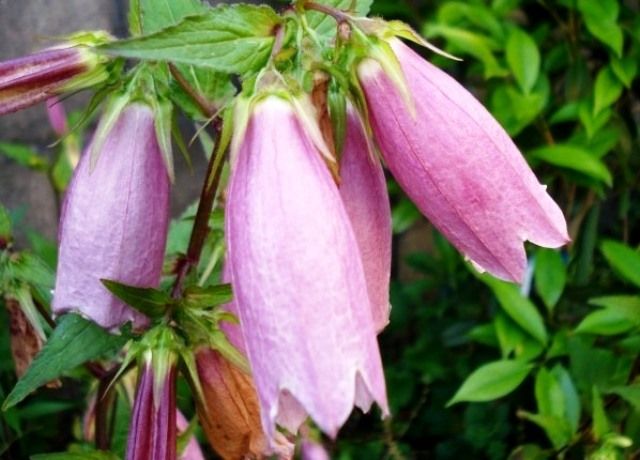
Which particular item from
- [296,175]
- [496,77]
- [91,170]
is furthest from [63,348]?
[496,77]

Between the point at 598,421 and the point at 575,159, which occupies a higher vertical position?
the point at 575,159

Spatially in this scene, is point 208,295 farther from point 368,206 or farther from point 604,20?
point 604,20

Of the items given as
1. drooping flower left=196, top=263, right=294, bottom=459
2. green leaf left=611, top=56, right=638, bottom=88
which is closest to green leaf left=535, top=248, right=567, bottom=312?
green leaf left=611, top=56, right=638, bottom=88

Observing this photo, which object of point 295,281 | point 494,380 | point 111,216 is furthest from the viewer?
point 494,380

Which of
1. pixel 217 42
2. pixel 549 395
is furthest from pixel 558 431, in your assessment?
pixel 217 42

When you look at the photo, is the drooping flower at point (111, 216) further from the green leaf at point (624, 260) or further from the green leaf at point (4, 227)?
the green leaf at point (624, 260)

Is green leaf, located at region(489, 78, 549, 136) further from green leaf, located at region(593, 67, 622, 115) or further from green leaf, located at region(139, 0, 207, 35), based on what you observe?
green leaf, located at region(139, 0, 207, 35)
